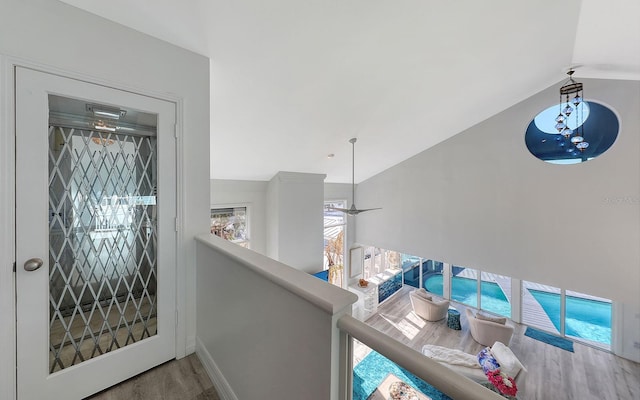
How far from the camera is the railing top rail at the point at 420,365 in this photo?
1.73ft

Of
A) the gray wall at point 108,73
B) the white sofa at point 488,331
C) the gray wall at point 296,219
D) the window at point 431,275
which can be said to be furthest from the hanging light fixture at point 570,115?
the gray wall at point 108,73

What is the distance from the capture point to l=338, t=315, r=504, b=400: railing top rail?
0.53m

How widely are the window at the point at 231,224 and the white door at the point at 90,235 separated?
311cm

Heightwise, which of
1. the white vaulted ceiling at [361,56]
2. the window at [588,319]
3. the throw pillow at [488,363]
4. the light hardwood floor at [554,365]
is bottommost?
the light hardwood floor at [554,365]

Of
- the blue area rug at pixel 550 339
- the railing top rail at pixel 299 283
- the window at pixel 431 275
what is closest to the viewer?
the railing top rail at pixel 299 283

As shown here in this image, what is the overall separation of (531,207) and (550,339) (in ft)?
12.4

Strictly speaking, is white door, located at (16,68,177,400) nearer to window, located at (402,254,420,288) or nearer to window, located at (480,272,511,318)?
window, located at (480,272,511,318)

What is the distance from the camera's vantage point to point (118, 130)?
162 cm

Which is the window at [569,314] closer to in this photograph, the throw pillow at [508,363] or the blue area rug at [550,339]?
the blue area rug at [550,339]

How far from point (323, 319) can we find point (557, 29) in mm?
3940

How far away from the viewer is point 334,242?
7.50 m

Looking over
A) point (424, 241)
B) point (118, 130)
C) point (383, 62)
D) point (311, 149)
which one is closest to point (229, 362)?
point (118, 130)

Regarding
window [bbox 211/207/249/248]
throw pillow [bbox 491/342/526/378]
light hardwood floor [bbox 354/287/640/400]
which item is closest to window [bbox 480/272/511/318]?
light hardwood floor [bbox 354/287/640/400]

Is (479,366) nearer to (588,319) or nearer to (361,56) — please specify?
(588,319)
